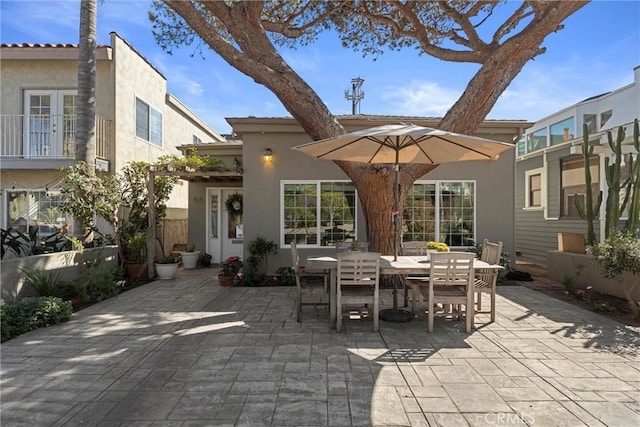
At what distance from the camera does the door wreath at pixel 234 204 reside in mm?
10516

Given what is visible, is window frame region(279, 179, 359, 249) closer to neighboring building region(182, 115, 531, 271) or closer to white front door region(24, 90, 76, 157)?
neighboring building region(182, 115, 531, 271)

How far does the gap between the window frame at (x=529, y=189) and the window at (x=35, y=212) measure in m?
13.7

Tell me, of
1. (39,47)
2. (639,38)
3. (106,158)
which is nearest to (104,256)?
(106,158)

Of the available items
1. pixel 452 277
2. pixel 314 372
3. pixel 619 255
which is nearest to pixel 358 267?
pixel 452 277

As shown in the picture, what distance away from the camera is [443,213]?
877 cm

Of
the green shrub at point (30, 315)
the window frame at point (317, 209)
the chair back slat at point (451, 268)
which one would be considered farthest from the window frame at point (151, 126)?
the chair back slat at point (451, 268)

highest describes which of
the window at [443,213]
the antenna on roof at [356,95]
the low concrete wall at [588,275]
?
the antenna on roof at [356,95]

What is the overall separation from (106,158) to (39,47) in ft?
11.0

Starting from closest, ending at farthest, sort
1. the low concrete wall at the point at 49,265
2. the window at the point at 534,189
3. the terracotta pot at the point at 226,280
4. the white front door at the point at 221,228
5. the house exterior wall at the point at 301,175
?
the low concrete wall at the point at 49,265
the terracotta pot at the point at 226,280
the house exterior wall at the point at 301,175
the white front door at the point at 221,228
the window at the point at 534,189

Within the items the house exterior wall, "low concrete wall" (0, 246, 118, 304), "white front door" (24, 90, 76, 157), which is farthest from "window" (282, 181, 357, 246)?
"white front door" (24, 90, 76, 157)

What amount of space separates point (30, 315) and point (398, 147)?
5.49 metres

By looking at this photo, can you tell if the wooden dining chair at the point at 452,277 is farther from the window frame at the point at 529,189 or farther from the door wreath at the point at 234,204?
the window frame at the point at 529,189

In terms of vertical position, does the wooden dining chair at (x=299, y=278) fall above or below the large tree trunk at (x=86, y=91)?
below

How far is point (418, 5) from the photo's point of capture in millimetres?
7965
